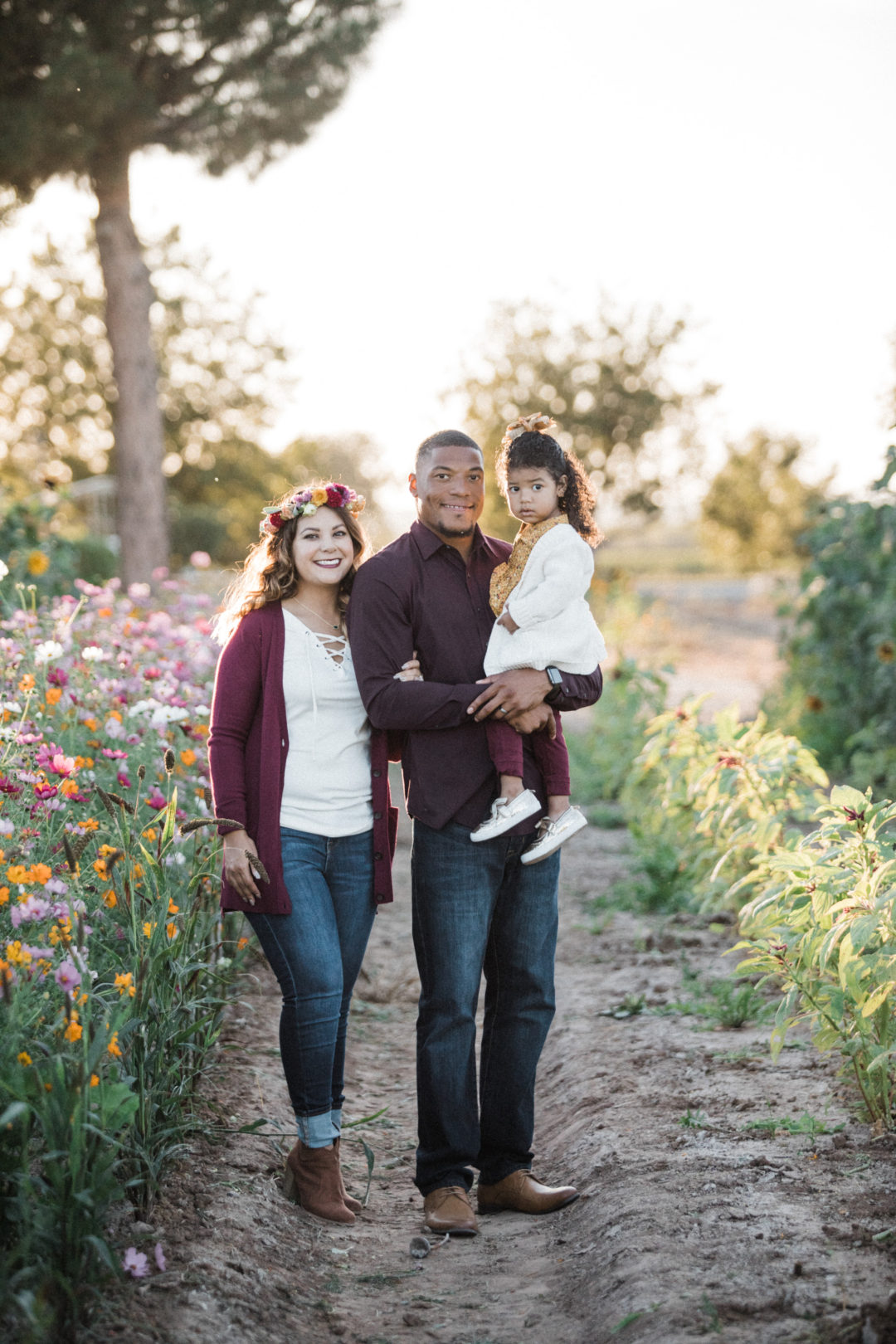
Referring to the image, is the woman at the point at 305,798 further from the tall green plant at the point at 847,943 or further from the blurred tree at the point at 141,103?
the blurred tree at the point at 141,103

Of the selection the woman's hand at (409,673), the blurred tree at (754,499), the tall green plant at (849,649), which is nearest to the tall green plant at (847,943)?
the woman's hand at (409,673)

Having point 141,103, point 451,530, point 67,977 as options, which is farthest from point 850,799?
point 141,103

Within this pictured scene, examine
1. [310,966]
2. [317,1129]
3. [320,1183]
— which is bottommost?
[320,1183]

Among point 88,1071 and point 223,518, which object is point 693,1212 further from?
point 223,518

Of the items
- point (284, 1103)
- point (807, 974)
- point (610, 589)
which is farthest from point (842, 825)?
point (610, 589)

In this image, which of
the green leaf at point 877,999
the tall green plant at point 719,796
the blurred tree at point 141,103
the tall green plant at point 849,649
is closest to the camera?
the green leaf at point 877,999

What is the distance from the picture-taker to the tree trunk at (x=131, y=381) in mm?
11102

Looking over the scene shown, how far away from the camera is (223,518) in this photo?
2930cm

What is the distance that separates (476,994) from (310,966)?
430 mm

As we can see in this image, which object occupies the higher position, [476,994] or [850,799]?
[850,799]

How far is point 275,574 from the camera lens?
3078mm

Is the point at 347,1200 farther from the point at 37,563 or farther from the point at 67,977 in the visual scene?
the point at 37,563

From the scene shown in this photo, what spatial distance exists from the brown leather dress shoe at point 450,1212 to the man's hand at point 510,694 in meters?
1.19

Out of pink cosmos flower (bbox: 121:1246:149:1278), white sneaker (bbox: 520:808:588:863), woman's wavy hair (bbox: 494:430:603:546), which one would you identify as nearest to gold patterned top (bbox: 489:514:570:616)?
woman's wavy hair (bbox: 494:430:603:546)
